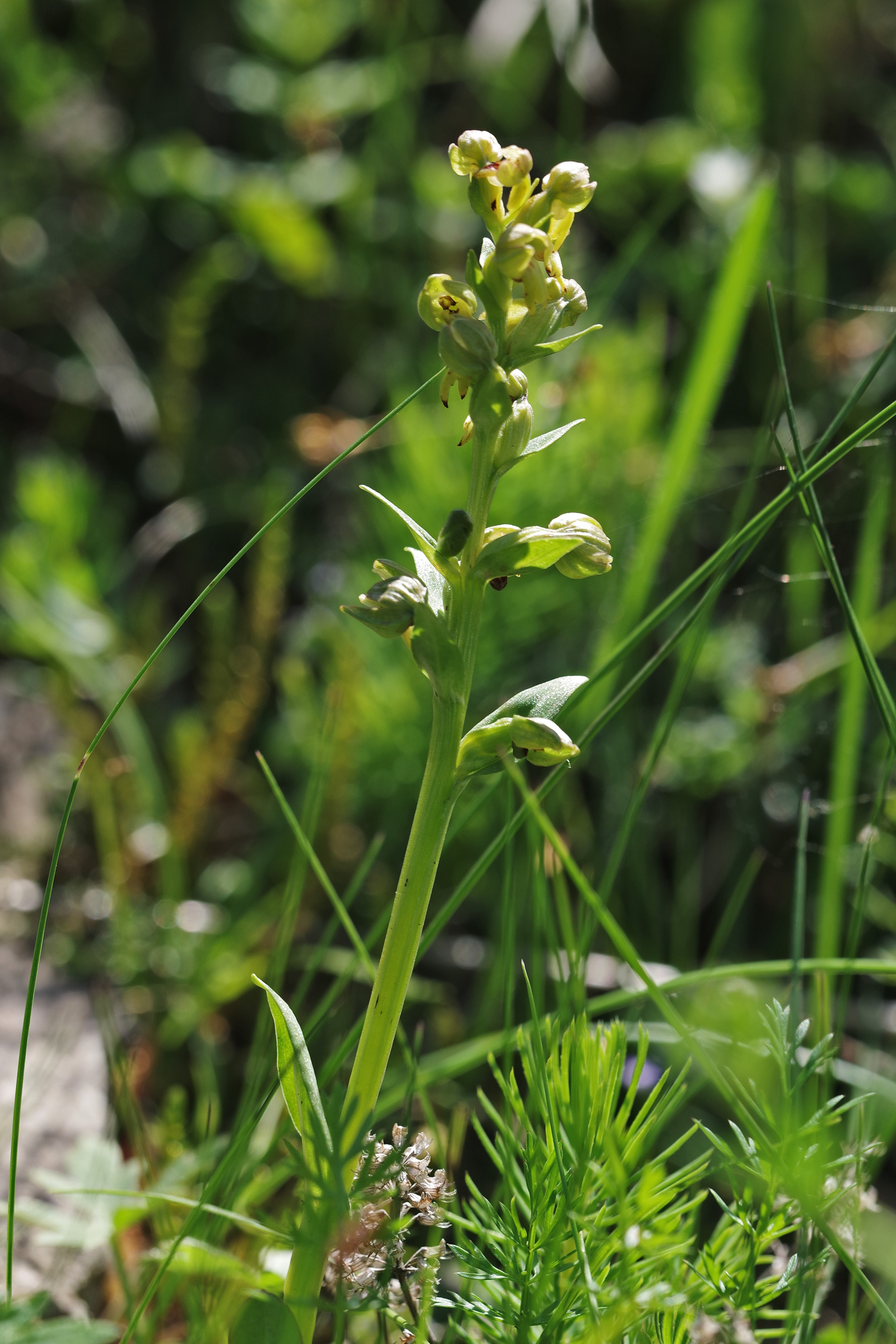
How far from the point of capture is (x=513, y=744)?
0.56 m

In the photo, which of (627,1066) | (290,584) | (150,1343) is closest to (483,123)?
(290,584)

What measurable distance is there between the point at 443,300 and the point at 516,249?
76mm

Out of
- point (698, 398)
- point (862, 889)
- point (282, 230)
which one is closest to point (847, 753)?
point (862, 889)

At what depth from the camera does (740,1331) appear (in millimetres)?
475

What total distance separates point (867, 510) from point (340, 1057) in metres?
0.83

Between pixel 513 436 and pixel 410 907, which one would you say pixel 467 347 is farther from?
pixel 410 907

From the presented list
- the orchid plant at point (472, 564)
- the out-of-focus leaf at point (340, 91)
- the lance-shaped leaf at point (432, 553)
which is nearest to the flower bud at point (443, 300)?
the orchid plant at point (472, 564)

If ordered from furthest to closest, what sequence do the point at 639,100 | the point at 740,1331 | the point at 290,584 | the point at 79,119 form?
1. the point at 639,100
2. the point at 79,119
3. the point at 290,584
4. the point at 740,1331

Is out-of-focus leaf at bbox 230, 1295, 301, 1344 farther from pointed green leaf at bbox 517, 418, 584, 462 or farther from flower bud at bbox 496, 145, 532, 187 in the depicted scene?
flower bud at bbox 496, 145, 532, 187

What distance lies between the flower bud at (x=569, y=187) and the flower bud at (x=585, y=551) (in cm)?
18

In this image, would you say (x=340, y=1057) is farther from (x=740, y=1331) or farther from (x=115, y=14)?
(x=115, y=14)

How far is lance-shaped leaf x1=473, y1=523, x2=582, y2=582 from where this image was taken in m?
0.56

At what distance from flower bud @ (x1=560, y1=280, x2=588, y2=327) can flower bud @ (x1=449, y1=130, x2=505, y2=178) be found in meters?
0.07

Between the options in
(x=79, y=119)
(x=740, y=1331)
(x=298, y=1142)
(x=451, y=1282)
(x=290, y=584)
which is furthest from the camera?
(x=79, y=119)
